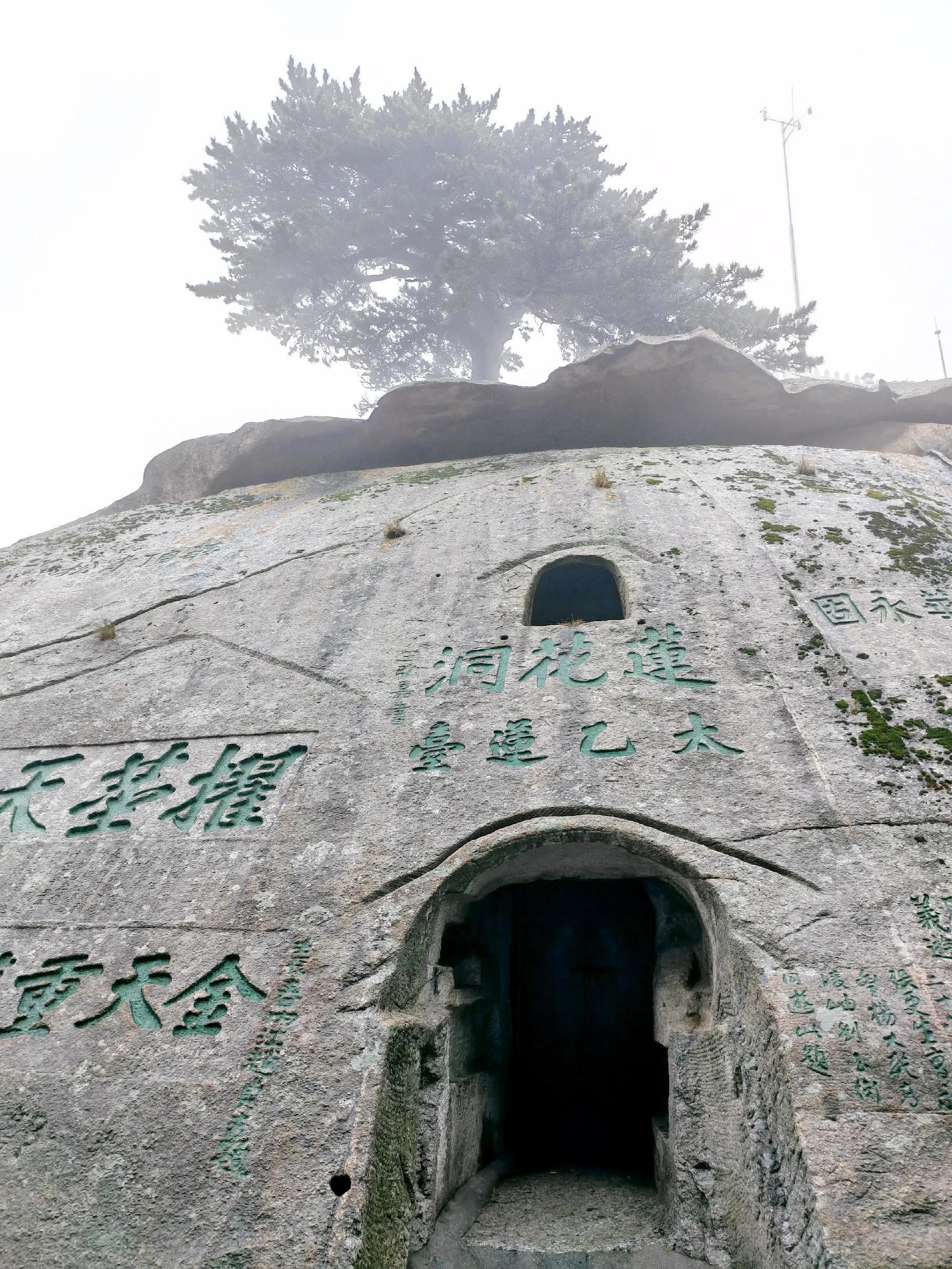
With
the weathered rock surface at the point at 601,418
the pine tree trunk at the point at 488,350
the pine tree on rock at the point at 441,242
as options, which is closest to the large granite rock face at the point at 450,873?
the weathered rock surface at the point at 601,418

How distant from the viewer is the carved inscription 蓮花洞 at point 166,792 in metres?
5.42

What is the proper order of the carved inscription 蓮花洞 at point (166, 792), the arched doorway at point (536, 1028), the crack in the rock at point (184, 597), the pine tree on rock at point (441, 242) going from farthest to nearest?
1. the pine tree on rock at point (441, 242)
2. the crack in the rock at point (184, 597)
3. the carved inscription 蓮花洞 at point (166, 792)
4. the arched doorway at point (536, 1028)

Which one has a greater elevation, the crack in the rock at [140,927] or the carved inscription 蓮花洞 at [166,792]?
the carved inscription 蓮花洞 at [166,792]

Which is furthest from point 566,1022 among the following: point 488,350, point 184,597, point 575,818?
point 488,350

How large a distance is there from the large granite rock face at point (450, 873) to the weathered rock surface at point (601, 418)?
3.36 meters

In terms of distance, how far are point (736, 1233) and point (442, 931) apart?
2022 mm

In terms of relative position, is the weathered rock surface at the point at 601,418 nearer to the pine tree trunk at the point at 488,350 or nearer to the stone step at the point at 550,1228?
the pine tree trunk at the point at 488,350

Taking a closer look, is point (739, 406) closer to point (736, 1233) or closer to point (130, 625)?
point (130, 625)

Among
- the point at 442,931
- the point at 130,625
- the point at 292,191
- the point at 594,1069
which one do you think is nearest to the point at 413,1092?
the point at 442,931

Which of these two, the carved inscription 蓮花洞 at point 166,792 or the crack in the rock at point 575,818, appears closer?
the crack in the rock at point 575,818

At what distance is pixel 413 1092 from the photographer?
424 centimetres

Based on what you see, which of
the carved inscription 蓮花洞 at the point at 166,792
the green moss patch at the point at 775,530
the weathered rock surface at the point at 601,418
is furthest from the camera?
the weathered rock surface at the point at 601,418

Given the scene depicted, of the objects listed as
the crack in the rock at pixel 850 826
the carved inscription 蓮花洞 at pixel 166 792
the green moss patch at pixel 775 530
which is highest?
the green moss patch at pixel 775 530

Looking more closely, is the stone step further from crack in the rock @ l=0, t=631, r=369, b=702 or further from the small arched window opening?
the small arched window opening
